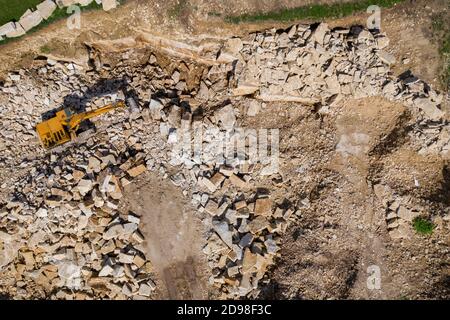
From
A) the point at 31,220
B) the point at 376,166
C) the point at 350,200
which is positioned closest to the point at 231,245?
the point at 350,200

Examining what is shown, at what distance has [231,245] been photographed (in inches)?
642

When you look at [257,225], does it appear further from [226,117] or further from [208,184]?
[226,117]

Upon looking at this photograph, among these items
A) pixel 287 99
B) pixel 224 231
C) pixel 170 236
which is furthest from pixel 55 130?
pixel 287 99

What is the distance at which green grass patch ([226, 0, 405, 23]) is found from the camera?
58.4ft

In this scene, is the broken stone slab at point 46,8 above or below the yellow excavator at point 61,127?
above

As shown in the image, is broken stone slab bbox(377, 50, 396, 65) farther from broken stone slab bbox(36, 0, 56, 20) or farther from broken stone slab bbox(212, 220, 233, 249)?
broken stone slab bbox(36, 0, 56, 20)

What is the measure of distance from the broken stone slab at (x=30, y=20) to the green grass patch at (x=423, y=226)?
16.3 meters

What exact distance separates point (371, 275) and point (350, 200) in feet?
8.78

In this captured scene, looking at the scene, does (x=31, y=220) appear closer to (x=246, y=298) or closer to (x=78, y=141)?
(x=78, y=141)

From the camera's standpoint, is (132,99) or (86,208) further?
(132,99)

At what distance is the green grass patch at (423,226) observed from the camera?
15.7 metres

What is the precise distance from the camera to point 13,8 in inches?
724

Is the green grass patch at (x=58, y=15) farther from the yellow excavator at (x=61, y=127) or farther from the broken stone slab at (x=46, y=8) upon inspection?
the yellow excavator at (x=61, y=127)

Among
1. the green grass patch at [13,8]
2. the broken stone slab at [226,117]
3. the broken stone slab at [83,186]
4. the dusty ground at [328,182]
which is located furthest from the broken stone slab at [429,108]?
the green grass patch at [13,8]
